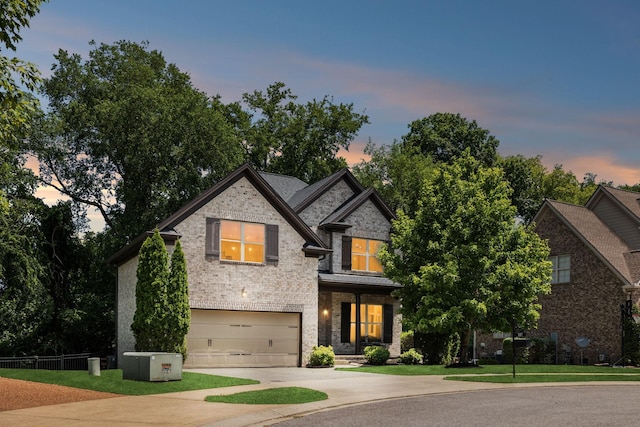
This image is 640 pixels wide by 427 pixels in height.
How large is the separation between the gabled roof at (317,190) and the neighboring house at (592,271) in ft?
37.1

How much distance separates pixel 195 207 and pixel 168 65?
77.9 feet

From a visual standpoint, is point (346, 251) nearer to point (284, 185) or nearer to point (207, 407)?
point (284, 185)

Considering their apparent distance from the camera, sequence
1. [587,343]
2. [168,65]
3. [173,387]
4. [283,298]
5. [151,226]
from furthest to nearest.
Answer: [168,65] → [151,226] → [587,343] → [283,298] → [173,387]

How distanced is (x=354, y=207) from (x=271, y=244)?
6539 millimetres

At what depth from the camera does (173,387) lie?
1961cm

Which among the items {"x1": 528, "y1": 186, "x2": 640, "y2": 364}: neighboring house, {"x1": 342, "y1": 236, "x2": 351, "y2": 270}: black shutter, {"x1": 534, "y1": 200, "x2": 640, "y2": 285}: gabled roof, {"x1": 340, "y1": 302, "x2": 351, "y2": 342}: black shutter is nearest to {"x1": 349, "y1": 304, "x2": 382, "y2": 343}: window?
{"x1": 340, "y1": 302, "x2": 351, "y2": 342}: black shutter

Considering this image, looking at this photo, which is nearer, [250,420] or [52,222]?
[250,420]

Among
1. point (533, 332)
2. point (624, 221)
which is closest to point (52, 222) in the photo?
point (533, 332)

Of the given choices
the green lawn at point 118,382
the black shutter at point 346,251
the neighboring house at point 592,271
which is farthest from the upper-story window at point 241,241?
the neighboring house at point 592,271

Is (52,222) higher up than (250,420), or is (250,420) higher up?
(52,222)

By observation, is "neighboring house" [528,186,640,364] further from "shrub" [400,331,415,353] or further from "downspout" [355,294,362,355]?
"downspout" [355,294,362,355]

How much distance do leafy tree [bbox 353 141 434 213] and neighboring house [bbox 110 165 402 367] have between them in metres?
16.2

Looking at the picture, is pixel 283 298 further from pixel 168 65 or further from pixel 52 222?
pixel 168 65

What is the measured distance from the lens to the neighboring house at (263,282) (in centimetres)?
2978
